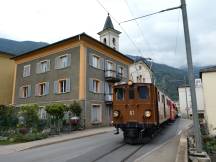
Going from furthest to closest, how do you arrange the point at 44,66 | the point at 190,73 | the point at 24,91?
the point at 24,91 → the point at 44,66 → the point at 190,73

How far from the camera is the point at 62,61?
28953mm

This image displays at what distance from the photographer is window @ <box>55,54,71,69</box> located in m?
28.0

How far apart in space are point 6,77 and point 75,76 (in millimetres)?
14763

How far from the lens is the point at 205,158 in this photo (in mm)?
7250

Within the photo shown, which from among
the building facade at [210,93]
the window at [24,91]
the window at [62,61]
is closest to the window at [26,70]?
the window at [24,91]

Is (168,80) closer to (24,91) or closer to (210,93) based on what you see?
(210,93)

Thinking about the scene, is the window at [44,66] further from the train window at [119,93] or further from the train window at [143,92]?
the train window at [143,92]

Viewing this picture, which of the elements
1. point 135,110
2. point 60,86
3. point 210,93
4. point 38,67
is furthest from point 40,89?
point 210,93

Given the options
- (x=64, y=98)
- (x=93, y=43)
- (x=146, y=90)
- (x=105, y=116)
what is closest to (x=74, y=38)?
(x=93, y=43)

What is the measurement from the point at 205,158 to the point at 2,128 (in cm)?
1751

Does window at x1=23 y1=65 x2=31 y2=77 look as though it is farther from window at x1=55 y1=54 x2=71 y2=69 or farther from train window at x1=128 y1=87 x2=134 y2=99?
train window at x1=128 y1=87 x2=134 y2=99

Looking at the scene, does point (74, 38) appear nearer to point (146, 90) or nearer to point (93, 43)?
point (93, 43)

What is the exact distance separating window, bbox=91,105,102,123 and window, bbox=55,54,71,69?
19.9ft

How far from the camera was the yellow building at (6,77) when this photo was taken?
3475 centimetres
